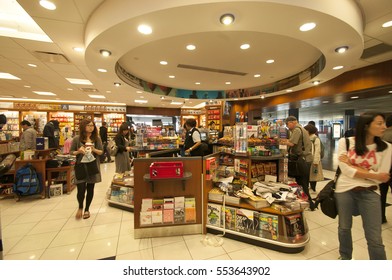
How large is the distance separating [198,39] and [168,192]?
2.76 m

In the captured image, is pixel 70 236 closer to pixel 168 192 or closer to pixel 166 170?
pixel 168 192

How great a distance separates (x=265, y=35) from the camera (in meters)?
3.14

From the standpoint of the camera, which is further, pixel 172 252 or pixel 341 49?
pixel 341 49

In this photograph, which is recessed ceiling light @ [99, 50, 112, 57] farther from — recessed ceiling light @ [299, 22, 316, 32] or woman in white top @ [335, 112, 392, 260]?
woman in white top @ [335, 112, 392, 260]

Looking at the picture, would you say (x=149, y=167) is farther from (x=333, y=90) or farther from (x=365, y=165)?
(x=333, y=90)

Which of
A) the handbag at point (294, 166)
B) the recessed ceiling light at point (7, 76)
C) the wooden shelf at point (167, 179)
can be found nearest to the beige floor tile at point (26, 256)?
the wooden shelf at point (167, 179)

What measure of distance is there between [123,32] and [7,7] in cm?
204

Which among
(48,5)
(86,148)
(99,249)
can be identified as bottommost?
(99,249)

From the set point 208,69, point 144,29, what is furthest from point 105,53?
point 208,69

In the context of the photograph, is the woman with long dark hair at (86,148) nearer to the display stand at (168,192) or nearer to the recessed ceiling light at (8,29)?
the display stand at (168,192)

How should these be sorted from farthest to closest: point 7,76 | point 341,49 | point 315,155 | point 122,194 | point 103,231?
1. point 7,76
2. point 315,155
3. point 122,194
4. point 341,49
5. point 103,231

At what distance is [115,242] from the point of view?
2.34m

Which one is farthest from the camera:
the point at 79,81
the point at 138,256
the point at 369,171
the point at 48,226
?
the point at 79,81

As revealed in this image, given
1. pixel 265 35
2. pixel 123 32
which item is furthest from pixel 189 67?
pixel 123 32
